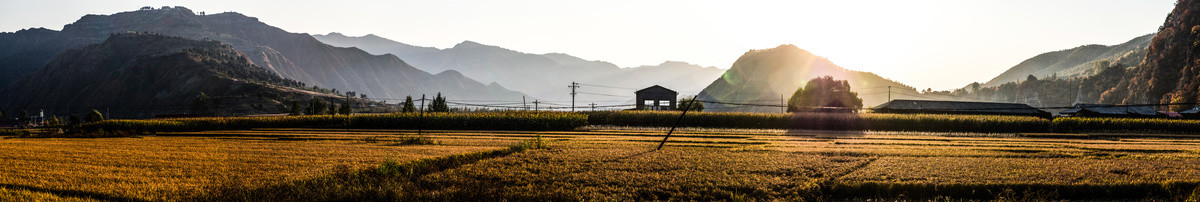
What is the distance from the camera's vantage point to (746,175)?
1182cm

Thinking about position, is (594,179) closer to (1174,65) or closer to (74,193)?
(74,193)

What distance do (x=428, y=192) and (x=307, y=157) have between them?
20.7 feet

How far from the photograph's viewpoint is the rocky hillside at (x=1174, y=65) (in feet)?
387

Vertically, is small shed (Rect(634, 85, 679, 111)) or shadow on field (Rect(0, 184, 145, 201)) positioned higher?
small shed (Rect(634, 85, 679, 111))

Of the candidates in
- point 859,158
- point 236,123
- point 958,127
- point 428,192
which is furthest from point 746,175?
point 236,123

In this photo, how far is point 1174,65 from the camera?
131750 millimetres

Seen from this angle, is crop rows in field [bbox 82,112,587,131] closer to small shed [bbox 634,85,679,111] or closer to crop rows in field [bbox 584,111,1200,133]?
crop rows in field [bbox 584,111,1200,133]

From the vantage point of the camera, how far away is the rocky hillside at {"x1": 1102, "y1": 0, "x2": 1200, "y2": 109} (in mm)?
118000

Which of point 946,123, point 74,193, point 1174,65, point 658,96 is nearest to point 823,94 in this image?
point 658,96

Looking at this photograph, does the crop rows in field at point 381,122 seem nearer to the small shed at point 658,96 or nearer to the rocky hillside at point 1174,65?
the small shed at point 658,96

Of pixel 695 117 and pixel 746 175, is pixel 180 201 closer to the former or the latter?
pixel 746 175

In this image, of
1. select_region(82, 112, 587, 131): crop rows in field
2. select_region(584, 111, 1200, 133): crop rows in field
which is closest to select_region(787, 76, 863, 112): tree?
select_region(584, 111, 1200, 133): crop rows in field

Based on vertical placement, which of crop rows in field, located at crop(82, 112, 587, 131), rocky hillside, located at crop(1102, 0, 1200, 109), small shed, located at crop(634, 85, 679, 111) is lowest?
crop rows in field, located at crop(82, 112, 587, 131)

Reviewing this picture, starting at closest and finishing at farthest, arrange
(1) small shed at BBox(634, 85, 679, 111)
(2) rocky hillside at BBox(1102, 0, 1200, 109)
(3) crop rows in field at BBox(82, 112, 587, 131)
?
(3) crop rows in field at BBox(82, 112, 587, 131)
(1) small shed at BBox(634, 85, 679, 111)
(2) rocky hillside at BBox(1102, 0, 1200, 109)
